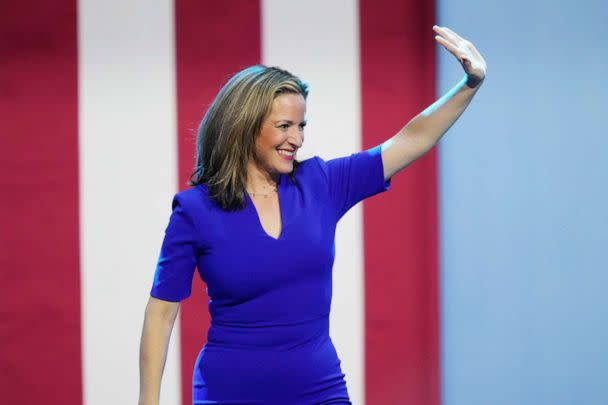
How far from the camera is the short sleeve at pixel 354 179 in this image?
1.54m

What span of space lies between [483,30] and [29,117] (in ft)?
4.06

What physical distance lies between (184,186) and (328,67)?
1.66 feet

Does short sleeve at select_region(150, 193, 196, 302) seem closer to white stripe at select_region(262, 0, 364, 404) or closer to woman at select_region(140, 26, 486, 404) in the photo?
woman at select_region(140, 26, 486, 404)

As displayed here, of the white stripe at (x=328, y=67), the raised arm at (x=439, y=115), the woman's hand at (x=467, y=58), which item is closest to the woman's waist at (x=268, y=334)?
the raised arm at (x=439, y=115)

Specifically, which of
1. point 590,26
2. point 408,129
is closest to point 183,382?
point 408,129

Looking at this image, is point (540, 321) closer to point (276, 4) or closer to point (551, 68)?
point (551, 68)

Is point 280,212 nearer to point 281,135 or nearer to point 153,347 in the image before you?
point 281,135

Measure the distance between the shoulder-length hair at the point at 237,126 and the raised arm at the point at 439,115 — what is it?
203mm

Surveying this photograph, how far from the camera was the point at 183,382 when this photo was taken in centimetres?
238

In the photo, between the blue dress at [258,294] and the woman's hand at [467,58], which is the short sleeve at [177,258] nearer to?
the blue dress at [258,294]

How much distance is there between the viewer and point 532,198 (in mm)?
2297

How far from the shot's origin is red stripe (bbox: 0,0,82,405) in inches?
91.4

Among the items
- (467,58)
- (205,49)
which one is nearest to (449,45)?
(467,58)

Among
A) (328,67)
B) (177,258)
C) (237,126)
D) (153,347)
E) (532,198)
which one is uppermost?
(328,67)
